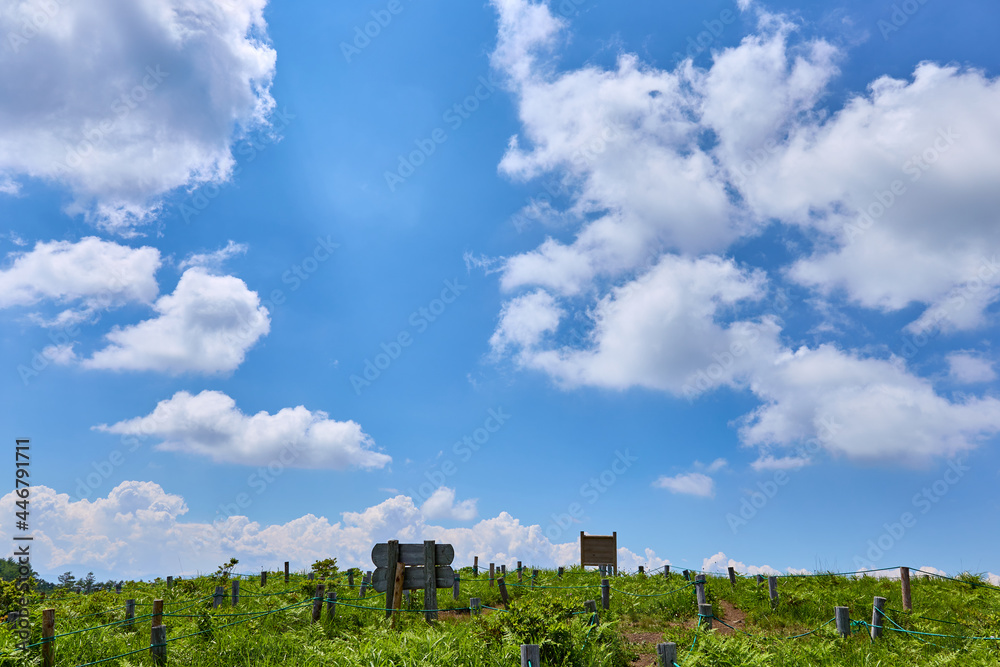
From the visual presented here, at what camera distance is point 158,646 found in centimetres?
1057

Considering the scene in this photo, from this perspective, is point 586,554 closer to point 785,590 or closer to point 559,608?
point 785,590

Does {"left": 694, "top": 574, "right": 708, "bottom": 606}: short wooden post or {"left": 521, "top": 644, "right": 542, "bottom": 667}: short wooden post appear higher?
{"left": 521, "top": 644, "right": 542, "bottom": 667}: short wooden post

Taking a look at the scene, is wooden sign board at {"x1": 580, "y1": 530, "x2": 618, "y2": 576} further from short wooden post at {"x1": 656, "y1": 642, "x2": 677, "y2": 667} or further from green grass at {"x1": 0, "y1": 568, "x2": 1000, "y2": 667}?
short wooden post at {"x1": 656, "y1": 642, "x2": 677, "y2": 667}

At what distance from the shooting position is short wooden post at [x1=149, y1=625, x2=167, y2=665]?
1045cm

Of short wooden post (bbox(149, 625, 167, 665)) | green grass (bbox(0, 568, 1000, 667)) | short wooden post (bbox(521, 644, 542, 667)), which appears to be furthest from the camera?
short wooden post (bbox(149, 625, 167, 665))

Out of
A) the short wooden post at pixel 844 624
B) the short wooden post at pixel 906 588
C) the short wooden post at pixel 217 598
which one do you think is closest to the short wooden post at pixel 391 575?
the short wooden post at pixel 217 598

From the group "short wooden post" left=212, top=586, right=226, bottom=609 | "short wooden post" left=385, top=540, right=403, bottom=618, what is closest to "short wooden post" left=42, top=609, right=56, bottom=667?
"short wooden post" left=385, top=540, right=403, bottom=618

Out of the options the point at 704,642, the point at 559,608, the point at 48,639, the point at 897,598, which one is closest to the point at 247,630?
the point at 48,639

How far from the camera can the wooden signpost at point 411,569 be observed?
14.4 m

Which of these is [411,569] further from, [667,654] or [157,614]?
[667,654]

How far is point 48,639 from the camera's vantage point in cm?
1028

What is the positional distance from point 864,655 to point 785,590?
780 centimetres

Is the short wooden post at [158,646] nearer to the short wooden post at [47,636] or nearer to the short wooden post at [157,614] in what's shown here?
the short wooden post at [157,614]

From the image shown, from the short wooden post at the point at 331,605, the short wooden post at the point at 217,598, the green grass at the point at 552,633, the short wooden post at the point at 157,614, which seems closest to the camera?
the green grass at the point at 552,633
